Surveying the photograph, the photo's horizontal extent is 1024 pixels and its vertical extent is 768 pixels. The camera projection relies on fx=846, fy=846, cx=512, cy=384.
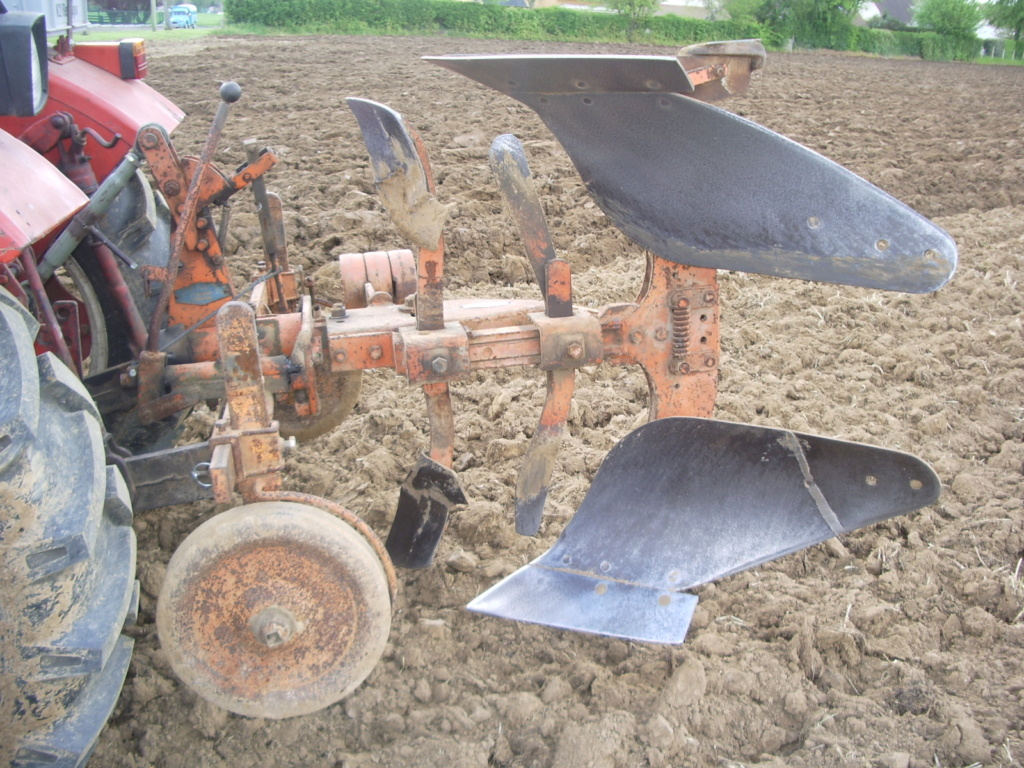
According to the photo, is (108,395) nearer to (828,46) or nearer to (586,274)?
(586,274)

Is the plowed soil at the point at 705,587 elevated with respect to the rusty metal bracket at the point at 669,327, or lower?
lower

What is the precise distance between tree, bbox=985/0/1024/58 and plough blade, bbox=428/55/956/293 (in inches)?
1586

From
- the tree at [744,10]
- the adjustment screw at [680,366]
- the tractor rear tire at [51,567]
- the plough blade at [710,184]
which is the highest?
the tree at [744,10]

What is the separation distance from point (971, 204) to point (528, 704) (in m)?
6.55

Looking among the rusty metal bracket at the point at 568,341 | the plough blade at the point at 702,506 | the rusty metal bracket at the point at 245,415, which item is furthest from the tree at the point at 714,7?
the rusty metal bracket at the point at 245,415

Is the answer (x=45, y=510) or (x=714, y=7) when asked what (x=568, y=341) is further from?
(x=714, y=7)

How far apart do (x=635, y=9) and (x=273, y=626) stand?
3484 cm

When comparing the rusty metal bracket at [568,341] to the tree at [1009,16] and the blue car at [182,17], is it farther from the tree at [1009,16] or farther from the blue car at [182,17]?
the tree at [1009,16]

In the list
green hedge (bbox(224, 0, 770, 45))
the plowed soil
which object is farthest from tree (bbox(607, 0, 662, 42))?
the plowed soil

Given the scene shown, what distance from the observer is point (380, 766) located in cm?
198

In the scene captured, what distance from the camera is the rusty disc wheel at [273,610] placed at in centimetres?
184

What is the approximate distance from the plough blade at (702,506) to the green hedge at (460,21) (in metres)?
23.3

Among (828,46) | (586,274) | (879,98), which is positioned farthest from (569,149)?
(828,46)

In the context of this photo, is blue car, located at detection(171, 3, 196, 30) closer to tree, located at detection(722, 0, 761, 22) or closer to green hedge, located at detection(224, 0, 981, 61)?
green hedge, located at detection(224, 0, 981, 61)
